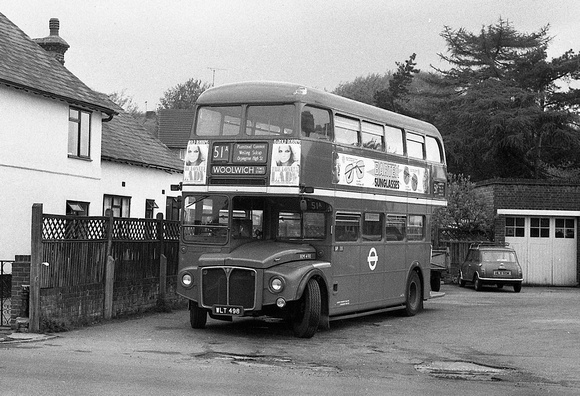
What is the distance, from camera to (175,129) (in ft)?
203

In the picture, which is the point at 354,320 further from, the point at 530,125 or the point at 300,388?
the point at 530,125

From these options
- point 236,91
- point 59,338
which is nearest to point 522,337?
point 236,91

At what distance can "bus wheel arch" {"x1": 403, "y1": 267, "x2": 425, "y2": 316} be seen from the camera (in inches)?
825

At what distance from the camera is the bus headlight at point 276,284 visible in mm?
15305

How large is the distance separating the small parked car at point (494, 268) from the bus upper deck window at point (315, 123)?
53.7ft

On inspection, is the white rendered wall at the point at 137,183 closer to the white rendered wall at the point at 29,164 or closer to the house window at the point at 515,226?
the white rendered wall at the point at 29,164

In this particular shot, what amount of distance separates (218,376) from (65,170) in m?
16.4

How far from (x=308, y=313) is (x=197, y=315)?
2189 mm

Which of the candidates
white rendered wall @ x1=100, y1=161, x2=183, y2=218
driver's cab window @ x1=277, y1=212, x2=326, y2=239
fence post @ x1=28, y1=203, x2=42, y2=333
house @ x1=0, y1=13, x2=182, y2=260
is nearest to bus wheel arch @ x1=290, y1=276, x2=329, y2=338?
driver's cab window @ x1=277, y1=212, x2=326, y2=239

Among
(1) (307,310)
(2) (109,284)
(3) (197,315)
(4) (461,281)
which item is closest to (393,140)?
(1) (307,310)

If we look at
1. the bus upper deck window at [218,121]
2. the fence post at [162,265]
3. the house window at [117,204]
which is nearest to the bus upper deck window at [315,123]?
the bus upper deck window at [218,121]

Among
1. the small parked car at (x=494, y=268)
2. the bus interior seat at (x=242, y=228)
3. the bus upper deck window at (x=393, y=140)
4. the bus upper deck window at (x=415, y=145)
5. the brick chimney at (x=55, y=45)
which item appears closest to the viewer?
the bus interior seat at (x=242, y=228)

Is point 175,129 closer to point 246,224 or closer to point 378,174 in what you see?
point 378,174

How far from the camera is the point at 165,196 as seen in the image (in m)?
35.9
